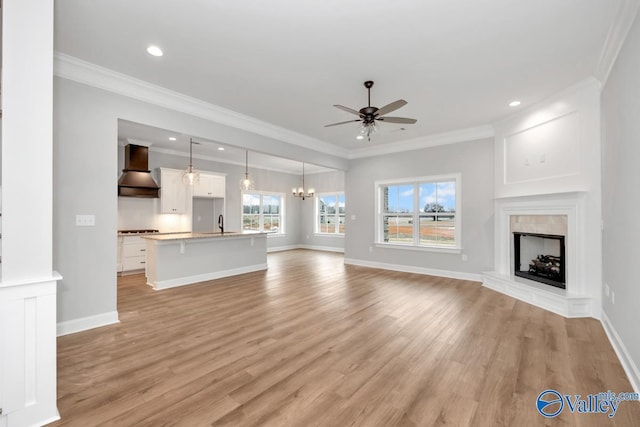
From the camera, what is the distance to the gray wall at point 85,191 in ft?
10.00

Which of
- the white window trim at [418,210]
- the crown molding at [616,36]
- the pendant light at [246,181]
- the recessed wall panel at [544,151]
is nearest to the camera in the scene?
the crown molding at [616,36]

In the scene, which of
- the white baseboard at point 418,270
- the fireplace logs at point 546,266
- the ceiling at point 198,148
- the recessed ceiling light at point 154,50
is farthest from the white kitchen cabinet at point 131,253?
the fireplace logs at point 546,266

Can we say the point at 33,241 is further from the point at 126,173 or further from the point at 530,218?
the point at 530,218

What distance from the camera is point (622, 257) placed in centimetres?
262

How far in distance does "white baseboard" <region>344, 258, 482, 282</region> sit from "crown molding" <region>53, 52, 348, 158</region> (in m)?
3.54

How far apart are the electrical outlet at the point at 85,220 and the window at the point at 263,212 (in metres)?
5.94

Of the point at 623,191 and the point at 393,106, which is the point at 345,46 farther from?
the point at 623,191

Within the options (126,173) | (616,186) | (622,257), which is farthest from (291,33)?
(126,173)

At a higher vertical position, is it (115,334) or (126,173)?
(126,173)

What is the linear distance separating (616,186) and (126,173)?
7.95m

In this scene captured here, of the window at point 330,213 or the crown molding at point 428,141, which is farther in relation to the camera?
the window at point 330,213

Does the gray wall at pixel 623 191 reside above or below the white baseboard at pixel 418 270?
above

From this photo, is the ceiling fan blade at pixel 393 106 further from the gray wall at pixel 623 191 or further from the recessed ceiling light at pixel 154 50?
the recessed ceiling light at pixel 154 50

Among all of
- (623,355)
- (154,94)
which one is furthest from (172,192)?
(623,355)
